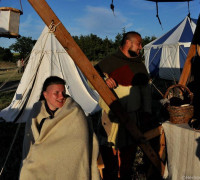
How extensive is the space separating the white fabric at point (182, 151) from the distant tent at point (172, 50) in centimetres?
814

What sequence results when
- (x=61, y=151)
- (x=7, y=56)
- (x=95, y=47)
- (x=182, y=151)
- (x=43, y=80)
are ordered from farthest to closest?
(x=7, y=56)
(x=95, y=47)
(x=43, y=80)
(x=182, y=151)
(x=61, y=151)

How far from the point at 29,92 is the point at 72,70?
1506mm

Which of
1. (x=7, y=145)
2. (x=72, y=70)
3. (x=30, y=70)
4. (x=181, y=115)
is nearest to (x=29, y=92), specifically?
(x=30, y=70)

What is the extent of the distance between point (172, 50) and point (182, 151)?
34.0ft

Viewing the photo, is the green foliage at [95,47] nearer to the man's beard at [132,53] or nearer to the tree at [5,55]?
the tree at [5,55]

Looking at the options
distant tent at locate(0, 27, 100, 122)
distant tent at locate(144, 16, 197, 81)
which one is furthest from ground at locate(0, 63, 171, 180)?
distant tent at locate(144, 16, 197, 81)

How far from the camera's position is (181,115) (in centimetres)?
246

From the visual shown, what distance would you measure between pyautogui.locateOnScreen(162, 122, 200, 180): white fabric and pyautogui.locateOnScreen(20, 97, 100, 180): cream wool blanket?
1097mm

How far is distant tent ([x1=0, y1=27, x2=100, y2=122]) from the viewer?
21.5 ft

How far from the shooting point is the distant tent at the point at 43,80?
21.5 feet

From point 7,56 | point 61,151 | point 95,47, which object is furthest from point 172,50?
point 7,56

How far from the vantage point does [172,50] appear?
39.2ft

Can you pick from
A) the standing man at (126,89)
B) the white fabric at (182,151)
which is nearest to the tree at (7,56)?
the standing man at (126,89)

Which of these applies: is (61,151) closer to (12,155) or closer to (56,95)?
(56,95)
